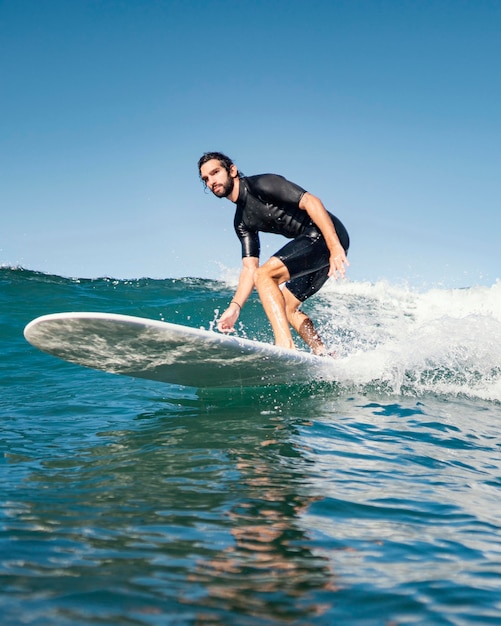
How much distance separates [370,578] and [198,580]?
0.54 m

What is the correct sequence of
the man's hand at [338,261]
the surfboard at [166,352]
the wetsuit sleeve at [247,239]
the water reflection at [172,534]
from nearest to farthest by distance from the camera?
the water reflection at [172,534] → the surfboard at [166,352] → the man's hand at [338,261] → the wetsuit sleeve at [247,239]

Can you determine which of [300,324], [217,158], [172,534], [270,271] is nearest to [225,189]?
[217,158]

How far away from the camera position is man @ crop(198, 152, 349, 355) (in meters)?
5.50

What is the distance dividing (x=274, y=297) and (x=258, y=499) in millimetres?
2992

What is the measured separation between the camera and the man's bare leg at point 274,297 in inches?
217

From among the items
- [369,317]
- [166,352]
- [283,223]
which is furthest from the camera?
[369,317]

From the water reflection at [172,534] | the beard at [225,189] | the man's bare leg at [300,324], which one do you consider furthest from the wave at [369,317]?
the water reflection at [172,534]

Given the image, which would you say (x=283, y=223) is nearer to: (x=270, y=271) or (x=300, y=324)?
(x=270, y=271)

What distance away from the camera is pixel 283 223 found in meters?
5.83

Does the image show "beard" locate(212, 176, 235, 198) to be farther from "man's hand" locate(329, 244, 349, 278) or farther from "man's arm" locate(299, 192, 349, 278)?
"man's hand" locate(329, 244, 349, 278)

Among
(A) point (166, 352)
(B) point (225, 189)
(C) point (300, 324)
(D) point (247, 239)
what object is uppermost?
(B) point (225, 189)

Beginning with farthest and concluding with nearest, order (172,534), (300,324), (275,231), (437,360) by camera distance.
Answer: (437,360)
(300,324)
(275,231)
(172,534)

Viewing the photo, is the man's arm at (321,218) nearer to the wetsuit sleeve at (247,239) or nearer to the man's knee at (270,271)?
the man's knee at (270,271)

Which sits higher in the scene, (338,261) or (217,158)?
(217,158)
